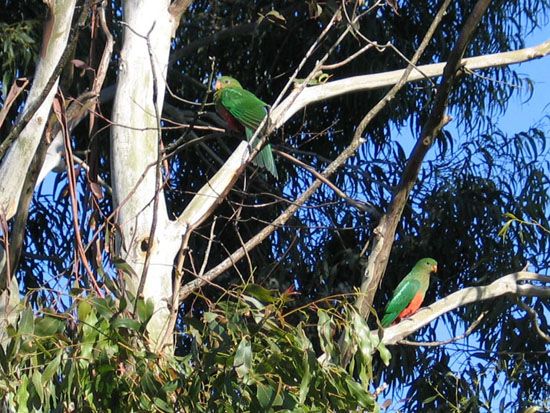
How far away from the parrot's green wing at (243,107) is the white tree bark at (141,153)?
1.05 metres

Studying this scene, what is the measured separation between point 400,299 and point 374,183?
105 centimetres

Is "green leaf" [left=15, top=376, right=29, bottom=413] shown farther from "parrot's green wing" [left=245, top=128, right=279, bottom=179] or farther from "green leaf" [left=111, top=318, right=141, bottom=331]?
"parrot's green wing" [left=245, top=128, right=279, bottom=179]

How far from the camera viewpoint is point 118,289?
370cm

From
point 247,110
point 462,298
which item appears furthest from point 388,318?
point 462,298

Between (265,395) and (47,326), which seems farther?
(47,326)

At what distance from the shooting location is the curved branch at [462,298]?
190 inches

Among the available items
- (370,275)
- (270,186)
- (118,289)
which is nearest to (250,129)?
(270,186)

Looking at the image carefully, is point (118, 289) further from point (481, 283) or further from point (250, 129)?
point (481, 283)

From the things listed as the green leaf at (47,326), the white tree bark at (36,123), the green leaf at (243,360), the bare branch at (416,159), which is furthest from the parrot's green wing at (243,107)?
the green leaf at (243,360)

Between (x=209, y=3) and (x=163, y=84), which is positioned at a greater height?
(x=209, y=3)

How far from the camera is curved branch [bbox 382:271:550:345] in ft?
15.9

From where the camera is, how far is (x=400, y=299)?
651cm

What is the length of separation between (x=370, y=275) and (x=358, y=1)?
1451 mm

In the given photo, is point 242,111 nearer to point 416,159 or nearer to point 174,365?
point 416,159
